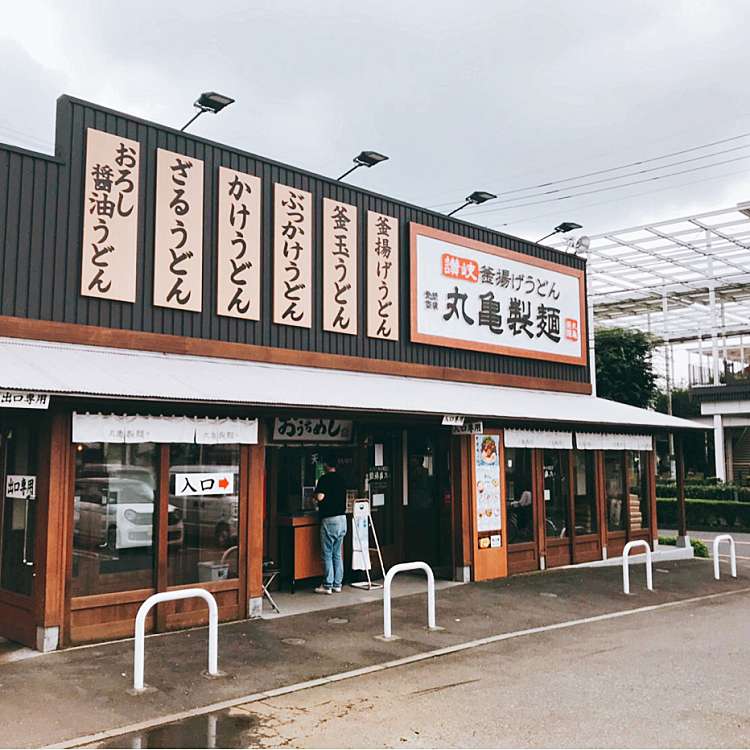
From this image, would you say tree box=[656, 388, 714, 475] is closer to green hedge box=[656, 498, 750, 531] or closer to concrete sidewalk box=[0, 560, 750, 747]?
green hedge box=[656, 498, 750, 531]

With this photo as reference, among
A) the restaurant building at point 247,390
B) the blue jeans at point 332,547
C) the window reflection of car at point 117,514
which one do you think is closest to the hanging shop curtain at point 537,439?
the restaurant building at point 247,390

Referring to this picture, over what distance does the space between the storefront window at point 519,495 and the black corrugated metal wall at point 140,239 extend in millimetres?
2424

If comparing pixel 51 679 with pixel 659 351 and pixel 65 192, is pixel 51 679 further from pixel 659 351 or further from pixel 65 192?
pixel 659 351

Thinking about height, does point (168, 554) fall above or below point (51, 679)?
above

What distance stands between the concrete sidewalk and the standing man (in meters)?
0.92

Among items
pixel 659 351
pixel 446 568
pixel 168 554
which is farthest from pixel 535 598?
pixel 659 351

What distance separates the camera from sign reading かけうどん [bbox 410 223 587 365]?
43.2 feet

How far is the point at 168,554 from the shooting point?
8602 mm

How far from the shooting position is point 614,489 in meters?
15.2

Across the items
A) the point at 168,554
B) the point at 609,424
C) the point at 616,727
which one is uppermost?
the point at 609,424

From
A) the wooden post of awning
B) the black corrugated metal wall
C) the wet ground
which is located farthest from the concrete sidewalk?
the wooden post of awning

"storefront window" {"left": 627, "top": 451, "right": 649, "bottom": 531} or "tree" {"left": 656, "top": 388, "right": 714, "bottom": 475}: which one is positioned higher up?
"tree" {"left": 656, "top": 388, "right": 714, "bottom": 475}

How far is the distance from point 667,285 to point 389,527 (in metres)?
21.2

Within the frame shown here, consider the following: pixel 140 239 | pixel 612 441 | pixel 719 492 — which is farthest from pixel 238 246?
pixel 719 492
